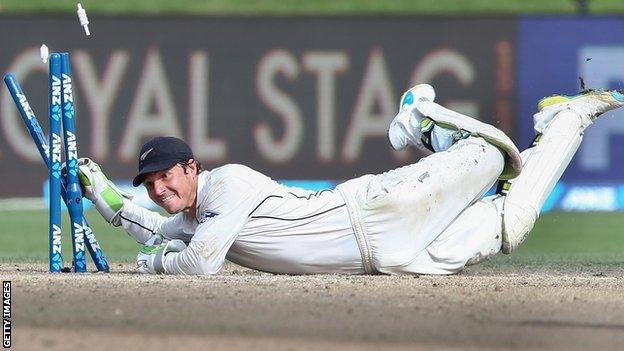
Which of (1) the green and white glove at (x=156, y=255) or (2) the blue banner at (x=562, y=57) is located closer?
(1) the green and white glove at (x=156, y=255)

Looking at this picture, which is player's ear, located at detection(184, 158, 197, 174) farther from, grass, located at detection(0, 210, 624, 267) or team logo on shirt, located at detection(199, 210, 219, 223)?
grass, located at detection(0, 210, 624, 267)

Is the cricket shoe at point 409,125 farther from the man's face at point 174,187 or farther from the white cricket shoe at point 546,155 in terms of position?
the man's face at point 174,187

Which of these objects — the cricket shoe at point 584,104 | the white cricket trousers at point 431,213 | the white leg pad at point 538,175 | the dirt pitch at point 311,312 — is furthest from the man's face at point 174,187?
the cricket shoe at point 584,104

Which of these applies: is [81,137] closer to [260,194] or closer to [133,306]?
[260,194]

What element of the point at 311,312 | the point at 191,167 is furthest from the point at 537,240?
the point at 311,312

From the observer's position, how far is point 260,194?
6.95m

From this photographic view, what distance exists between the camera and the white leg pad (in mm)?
7375

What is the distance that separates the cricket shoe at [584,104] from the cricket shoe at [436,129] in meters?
0.50

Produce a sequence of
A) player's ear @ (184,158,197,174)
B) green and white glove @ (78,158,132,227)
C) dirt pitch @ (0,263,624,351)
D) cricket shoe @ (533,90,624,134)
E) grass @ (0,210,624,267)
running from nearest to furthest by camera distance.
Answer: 1. dirt pitch @ (0,263,624,351)
2. player's ear @ (184,158,197,174)
3. green and white glove @ (78,158,132,227)
4. cricket shoe @ (533,90,624,134)
5. grass @ (0,210,624,267)

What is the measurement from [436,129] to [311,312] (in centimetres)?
200

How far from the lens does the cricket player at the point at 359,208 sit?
6.83 meters

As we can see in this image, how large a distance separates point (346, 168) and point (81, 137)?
274 cm

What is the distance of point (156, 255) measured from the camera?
719 centimetres

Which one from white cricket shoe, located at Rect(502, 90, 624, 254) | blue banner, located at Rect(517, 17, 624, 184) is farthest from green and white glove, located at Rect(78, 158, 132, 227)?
blue banner, located at Rect(517, 17, 624, 184)
